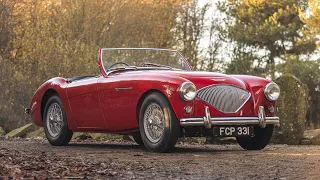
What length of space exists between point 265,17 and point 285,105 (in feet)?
71.7

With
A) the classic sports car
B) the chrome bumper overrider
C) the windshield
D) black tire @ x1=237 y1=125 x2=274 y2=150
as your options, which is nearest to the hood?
the classic sports car

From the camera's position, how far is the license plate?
8336 mm

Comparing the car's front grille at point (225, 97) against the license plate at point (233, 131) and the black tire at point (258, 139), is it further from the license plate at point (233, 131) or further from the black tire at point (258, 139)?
the black tire at point (258, 139)

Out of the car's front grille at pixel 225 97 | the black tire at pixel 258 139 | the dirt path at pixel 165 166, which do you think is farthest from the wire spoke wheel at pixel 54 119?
the car's front grille at pixel 225 97

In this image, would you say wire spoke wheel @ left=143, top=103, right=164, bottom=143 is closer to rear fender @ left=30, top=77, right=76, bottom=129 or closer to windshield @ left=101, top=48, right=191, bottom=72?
windshield @ left=101, top=48, right=191, bottom=72

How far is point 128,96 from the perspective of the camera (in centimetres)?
877

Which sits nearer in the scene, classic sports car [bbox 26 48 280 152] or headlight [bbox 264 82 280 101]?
classic sports car [bbox 26 48 280 152]

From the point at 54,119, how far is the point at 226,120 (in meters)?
3.37

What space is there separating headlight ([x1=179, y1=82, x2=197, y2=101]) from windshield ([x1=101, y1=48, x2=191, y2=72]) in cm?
175

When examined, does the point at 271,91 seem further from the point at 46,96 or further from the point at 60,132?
the point at 46,96

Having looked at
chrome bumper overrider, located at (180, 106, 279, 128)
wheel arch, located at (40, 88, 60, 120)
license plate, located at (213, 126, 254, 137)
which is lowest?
license plate, located at (213, 126, 254, 137)

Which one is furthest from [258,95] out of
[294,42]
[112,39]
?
[294,42]

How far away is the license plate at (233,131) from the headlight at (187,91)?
548mm

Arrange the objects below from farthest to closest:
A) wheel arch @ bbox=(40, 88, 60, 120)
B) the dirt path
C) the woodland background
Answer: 1. the woodland background
2. wheel arch @ bbox=(40, 88, 60, 120)
3. the dirt path
